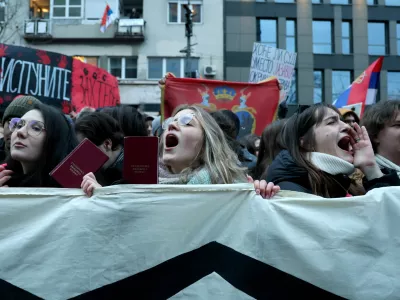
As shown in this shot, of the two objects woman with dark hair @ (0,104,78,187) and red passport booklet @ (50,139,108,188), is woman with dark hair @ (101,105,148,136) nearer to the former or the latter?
woman with dark hair @ (0,104,78,187)

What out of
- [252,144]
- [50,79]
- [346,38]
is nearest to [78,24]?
[346,38]

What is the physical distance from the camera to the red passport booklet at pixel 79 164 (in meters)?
1.96

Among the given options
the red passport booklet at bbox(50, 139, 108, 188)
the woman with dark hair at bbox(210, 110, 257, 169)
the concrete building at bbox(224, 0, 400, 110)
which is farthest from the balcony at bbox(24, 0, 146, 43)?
the red passport booklet at bbox(50, 139, 108, 188)

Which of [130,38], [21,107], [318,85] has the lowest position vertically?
[21,107]

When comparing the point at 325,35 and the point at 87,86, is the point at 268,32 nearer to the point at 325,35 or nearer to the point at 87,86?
the point at 325,35

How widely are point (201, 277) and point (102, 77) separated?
19.5 ft

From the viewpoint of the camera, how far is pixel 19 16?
2186cm

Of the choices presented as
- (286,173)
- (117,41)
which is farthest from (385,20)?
(286,173)

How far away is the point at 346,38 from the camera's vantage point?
24.1 meters

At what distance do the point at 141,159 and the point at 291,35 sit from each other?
906 inches

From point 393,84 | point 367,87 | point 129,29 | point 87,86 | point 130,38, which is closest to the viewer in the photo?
point 367,87

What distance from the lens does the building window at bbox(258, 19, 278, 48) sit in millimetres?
23578

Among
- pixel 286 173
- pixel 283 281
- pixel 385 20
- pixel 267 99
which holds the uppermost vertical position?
pixel 385 20

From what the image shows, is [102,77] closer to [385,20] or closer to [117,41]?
[117,41]
